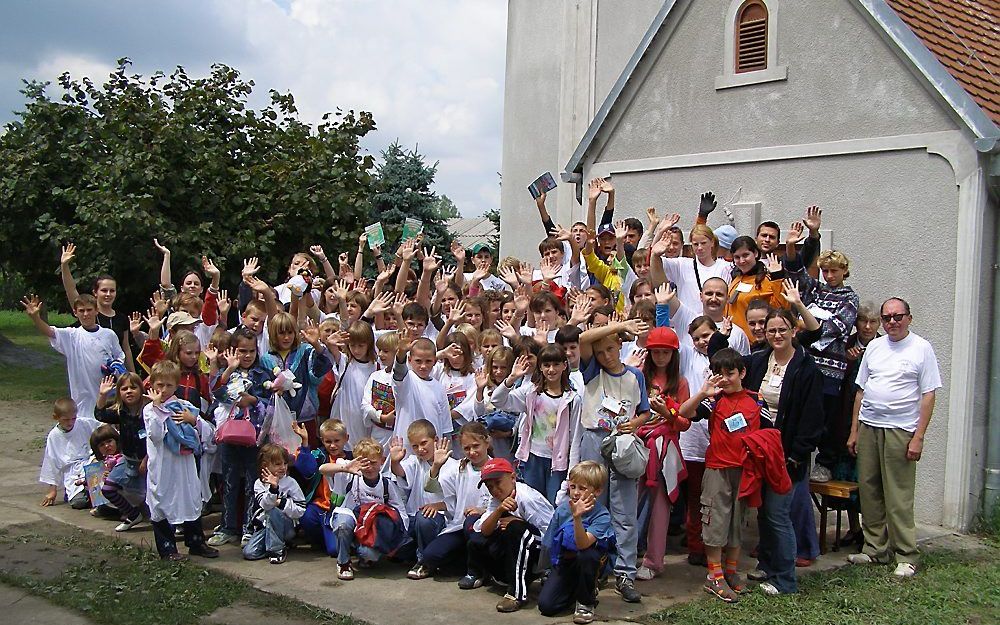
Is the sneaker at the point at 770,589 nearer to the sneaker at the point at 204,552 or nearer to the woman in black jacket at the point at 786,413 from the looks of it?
the woman in black jacket at the point at 786,413

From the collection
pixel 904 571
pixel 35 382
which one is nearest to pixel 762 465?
pixel 904 571

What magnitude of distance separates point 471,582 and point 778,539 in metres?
1.93

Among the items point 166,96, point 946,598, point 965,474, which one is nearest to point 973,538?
point 965,474

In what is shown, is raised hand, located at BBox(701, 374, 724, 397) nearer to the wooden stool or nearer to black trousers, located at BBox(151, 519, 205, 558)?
the wooden stool

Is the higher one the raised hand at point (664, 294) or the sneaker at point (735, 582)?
the raised hand at point (664, 294)

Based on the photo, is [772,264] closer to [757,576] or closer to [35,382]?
[757,576]

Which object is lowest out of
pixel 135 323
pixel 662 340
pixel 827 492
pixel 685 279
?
pixel 827 492

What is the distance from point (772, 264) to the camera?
7438mm

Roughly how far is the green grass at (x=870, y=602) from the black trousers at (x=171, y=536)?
3.30 meters

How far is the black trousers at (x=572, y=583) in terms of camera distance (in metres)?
5.69

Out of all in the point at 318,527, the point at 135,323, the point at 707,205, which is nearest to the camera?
the point at 318,527

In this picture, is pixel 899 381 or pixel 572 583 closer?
pixel 572 583

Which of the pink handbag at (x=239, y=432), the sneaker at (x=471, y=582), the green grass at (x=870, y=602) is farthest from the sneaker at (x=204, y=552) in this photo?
the green grass at (x=870, y=602)

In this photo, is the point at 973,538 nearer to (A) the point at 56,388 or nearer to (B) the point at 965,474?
(B) the point at 965,474
